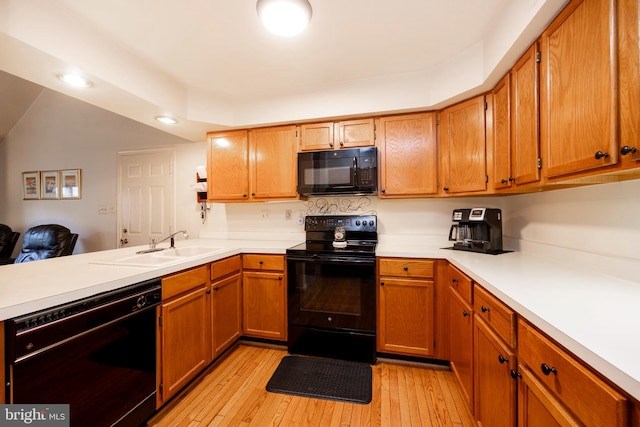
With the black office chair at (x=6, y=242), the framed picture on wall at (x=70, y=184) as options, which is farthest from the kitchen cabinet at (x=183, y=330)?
the black office chair at (x=6, y=242)

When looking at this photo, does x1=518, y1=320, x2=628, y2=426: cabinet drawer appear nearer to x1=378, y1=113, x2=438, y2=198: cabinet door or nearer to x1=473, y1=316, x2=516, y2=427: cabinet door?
x1=473, y1=316, x2=516, y2=427: cabinet door

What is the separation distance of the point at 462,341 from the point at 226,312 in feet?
5.80

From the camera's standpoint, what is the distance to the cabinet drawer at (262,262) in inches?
86.8

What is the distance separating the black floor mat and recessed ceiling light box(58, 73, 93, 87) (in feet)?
7.96

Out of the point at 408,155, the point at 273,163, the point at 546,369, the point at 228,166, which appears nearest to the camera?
the point at 546,369

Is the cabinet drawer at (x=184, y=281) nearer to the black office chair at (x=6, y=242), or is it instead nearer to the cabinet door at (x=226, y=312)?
the cabinet door at (x=226, y=312)

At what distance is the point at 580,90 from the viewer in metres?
1.00

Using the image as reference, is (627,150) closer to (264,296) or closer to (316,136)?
(316,136)

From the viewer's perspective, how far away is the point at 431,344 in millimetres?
1927

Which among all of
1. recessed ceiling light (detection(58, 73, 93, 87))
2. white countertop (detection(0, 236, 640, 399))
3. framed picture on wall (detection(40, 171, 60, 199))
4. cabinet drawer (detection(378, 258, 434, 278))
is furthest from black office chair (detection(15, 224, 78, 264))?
Result: cabinet drawer (detection(378, 258, 434, 278))

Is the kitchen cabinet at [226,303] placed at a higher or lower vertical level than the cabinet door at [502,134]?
lower

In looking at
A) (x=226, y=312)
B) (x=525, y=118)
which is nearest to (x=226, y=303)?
(x=226, y=312)

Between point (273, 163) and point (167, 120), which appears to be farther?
point (273, 163)

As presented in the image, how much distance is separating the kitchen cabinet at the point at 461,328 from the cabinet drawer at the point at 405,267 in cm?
15
